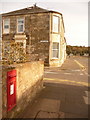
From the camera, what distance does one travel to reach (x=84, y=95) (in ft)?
17.3

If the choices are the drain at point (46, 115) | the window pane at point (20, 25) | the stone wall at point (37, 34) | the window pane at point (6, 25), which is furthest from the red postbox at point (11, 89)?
the window pane at point (6, 25)

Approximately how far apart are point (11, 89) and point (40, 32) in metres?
13.0

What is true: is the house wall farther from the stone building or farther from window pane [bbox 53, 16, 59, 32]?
window pane [bbox 53, 16, 59, 32]

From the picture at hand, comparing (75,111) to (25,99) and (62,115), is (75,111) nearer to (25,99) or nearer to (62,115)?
(62,115)

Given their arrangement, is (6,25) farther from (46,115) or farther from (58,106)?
(46,115)

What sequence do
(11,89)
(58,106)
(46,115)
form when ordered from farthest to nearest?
(58,106) < (46,115) < (11,89)

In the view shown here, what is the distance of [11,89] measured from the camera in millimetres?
2896

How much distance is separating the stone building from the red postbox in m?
11.5

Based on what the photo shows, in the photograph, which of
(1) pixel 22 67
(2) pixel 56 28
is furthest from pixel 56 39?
(1) pixel 22 67

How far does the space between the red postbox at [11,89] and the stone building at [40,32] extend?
1146 centimetres

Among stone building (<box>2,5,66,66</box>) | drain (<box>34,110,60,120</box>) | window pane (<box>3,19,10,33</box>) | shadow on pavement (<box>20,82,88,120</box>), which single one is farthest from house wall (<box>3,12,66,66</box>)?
drain (<box>34,110,60,120</box>)

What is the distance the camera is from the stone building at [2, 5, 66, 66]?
14.7 metres

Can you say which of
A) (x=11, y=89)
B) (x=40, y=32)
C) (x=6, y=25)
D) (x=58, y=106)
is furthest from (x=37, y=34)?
(x=11, y=89)

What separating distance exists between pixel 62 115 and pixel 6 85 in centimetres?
211
